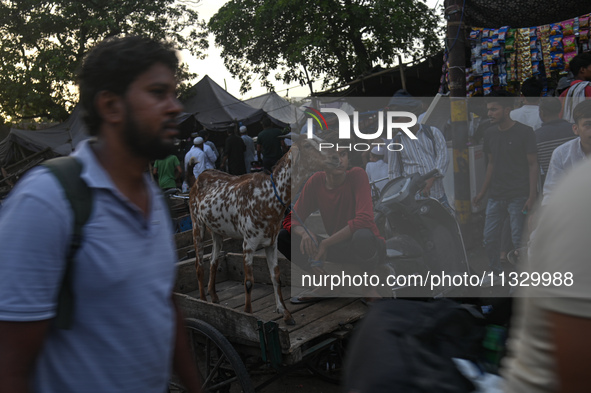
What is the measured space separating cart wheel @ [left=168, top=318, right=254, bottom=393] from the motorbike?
5.29 feet

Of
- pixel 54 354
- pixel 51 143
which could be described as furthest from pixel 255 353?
pixel 51 143

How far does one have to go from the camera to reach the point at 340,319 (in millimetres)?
3875

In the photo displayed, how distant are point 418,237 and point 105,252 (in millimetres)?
3845

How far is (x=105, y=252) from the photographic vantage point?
4.38 ft

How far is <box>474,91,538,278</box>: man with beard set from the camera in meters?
5.62

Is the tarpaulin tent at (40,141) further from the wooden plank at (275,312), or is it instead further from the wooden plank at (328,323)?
the wooden plank at (328,323)

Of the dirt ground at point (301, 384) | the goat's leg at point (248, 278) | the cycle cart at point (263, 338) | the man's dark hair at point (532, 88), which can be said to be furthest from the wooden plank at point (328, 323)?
the man's dark hair at point (532, 88)

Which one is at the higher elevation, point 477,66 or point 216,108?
point 216,108

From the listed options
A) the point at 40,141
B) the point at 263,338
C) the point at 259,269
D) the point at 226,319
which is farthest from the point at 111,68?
the point at 40,141

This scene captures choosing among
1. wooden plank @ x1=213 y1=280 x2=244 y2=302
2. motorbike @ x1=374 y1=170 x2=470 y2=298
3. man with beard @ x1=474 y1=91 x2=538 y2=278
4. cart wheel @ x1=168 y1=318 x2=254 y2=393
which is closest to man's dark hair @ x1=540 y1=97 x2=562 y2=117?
man with beard @ x1=474 y1=91 x2=538 y2=278

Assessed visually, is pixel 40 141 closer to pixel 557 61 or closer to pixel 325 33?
pixel 325 33

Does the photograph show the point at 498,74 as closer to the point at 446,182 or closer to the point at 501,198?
the point at 446,182

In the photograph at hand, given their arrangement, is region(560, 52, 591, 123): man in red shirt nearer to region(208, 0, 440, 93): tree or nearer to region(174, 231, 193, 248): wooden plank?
region(174, 231, 193, 248): wooden plank

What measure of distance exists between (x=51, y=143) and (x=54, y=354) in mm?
19413
